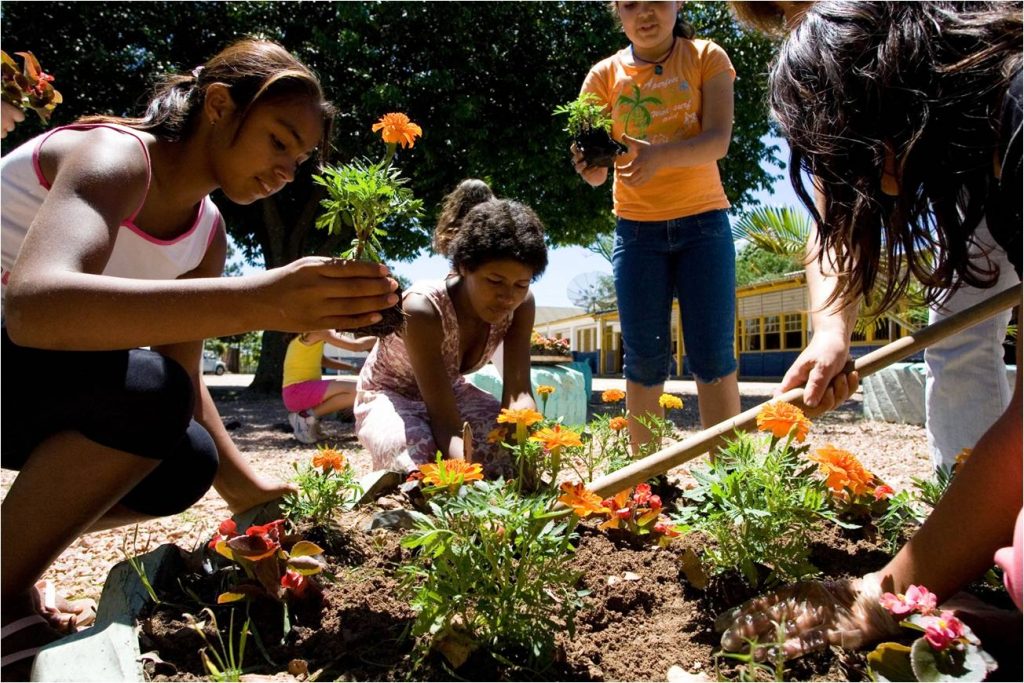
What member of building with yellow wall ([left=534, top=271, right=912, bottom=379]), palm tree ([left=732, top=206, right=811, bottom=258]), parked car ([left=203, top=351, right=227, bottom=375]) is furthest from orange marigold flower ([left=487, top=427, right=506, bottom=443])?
parked car ([left=203, top=351, right=227, bottom=375])

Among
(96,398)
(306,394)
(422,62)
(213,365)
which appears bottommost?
(213,365)

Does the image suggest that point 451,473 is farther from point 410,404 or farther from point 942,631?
point 410,404

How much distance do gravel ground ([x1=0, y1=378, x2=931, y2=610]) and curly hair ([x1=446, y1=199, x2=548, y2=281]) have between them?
2.92 ft

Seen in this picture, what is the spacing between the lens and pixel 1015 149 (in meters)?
1.08

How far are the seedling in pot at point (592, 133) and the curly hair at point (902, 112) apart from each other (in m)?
1.25

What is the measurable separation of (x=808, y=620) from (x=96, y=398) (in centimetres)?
133

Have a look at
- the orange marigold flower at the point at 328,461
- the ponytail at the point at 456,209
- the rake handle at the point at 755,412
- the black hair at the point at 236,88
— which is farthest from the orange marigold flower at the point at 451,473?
the ponytail at the point at 456,209

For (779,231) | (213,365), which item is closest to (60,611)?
(779,231)

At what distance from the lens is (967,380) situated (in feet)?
6.65

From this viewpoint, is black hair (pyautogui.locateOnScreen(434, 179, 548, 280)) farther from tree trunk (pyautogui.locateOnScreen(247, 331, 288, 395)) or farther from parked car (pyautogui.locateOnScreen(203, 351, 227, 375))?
parked car (pyautogui.locateOnScreen(203, 351, 227, 375))

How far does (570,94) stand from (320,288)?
8.78 m

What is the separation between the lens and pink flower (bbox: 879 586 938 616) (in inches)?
38.6

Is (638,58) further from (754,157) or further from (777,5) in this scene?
(754,157)

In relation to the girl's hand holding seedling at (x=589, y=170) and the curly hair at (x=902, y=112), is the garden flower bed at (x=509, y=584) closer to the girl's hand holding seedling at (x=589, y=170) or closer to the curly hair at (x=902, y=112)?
the curly hair at (x=902, y=112)
